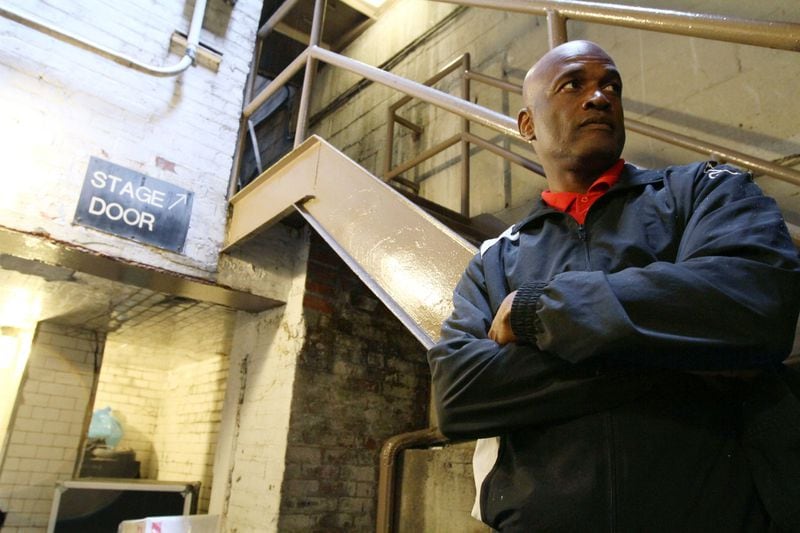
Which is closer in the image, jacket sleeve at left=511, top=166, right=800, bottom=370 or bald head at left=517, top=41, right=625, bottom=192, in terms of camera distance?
jacket sleeve at left=511, top=166, right=800, bottom=370

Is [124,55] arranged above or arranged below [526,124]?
above

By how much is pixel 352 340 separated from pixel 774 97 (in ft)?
8.64

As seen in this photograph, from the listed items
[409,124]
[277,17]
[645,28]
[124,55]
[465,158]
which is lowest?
[645,28]

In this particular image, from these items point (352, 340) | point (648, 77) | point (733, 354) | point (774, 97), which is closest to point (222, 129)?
point (352, 340)

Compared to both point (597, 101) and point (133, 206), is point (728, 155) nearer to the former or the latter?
point (597, 101)

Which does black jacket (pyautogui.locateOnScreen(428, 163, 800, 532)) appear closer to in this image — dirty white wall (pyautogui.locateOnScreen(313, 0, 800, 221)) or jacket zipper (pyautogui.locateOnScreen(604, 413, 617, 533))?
jacket zipper (pyautogui.locateOnScreen(604, 413, 617, 533))

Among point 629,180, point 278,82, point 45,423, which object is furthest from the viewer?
point 45,423

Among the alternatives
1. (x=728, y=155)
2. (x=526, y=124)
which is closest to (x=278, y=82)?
(x=526, y=124)

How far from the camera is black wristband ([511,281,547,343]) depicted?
0.90 metres

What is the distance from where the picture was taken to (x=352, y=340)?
354 cm

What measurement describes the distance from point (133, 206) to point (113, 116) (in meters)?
0.55

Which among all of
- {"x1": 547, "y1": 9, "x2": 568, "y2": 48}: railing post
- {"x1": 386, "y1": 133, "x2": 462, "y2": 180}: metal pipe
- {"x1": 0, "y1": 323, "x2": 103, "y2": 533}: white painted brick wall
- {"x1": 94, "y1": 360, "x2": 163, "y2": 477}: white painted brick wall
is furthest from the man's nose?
{"x1": 94, "y1": 360, "x2": 163, "y2": 477}: white painted brick wall

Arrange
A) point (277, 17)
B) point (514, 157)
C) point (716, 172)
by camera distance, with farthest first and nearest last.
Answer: point (277, 17), point (514, 157), point (716, 172)

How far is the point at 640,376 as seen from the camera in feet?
2.78
